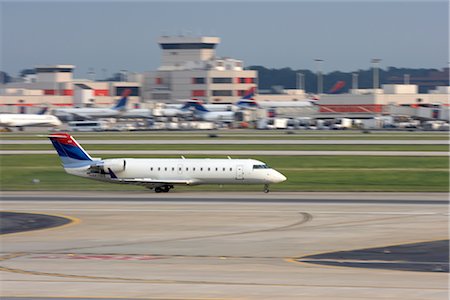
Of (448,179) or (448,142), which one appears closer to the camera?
(448,179)

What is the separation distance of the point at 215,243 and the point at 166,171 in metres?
22.5

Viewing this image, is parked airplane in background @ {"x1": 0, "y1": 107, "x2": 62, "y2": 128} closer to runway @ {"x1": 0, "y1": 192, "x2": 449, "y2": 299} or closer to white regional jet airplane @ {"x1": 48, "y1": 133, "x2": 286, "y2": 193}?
white regional jet airplane @ {"x1": 48, "y1": 133, "x2": 286, "y2": 193}

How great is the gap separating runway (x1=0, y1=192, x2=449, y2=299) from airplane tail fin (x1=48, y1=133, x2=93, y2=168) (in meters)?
2.51

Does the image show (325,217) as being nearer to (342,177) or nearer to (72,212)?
(72,212)

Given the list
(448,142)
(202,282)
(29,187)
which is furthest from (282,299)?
(448,142)

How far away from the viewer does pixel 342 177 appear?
68.6 meters

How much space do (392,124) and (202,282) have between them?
482ft

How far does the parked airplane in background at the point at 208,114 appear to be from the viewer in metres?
183

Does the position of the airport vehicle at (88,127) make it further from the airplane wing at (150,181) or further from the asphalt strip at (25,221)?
the asphalt strip at (25,221)

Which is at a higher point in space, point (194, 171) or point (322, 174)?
point (194, 171)

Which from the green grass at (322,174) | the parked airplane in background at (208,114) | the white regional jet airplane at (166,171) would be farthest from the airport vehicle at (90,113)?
the white regional jet airplane at (166,171)

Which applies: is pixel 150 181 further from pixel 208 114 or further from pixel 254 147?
pixel 208 114

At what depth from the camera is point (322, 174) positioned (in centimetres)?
7050

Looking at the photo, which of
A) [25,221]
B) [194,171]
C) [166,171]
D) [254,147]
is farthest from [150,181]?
[254,147]
